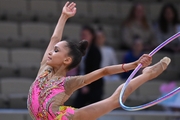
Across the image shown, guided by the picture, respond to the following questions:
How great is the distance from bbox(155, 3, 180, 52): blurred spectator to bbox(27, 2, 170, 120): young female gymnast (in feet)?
14.7

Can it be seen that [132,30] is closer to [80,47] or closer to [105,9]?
[105,9]

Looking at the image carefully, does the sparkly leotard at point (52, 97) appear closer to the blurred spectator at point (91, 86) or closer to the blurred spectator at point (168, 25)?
the blurred spectator at point (91, 86)

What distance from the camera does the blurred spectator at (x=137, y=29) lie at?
30.0ft

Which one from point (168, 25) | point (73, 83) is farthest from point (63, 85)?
point (168, 25)

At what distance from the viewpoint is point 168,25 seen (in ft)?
31.2

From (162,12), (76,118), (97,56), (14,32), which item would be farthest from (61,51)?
(162,12)

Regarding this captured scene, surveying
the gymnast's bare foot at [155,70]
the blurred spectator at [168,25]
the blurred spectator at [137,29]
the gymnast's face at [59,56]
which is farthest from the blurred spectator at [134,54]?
the gymnast's face at [59,56]

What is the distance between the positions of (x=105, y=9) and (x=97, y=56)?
269cm

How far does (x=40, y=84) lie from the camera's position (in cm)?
491

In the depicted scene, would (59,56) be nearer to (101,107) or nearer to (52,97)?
(52,97)

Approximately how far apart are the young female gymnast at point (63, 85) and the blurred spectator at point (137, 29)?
4145 millimetres

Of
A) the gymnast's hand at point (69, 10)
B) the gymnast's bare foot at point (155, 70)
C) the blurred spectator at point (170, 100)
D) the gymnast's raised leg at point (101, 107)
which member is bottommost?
the blurred spectator at point (170, 100)

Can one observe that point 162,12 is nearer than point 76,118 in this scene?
No

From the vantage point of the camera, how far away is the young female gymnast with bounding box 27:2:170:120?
4793mm
